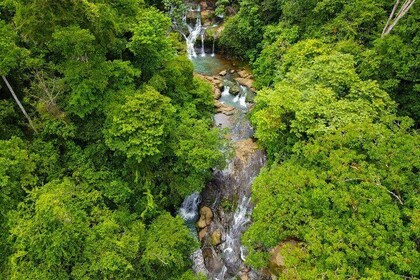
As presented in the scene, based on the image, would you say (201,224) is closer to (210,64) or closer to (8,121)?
(8,121)

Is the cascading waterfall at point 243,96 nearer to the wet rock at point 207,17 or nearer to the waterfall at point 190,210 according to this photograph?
the waterfall at point 190,210

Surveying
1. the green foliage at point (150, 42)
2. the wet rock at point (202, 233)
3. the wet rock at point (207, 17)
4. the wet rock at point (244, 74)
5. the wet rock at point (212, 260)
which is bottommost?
the wet rock at point (212, 260)

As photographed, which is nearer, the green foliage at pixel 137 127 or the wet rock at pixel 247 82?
the green foliage at pixel 137 127

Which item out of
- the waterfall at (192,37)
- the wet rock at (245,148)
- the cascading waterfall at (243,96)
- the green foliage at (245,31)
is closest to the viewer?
the wet rock at (245,148)

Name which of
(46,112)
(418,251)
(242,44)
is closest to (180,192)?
(46,112)

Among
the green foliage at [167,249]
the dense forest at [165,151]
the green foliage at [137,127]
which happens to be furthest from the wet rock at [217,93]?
the green foliage at [167,249]

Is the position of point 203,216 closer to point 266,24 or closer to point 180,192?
point 180,192

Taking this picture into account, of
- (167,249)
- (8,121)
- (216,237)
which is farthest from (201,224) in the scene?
(8,121)
